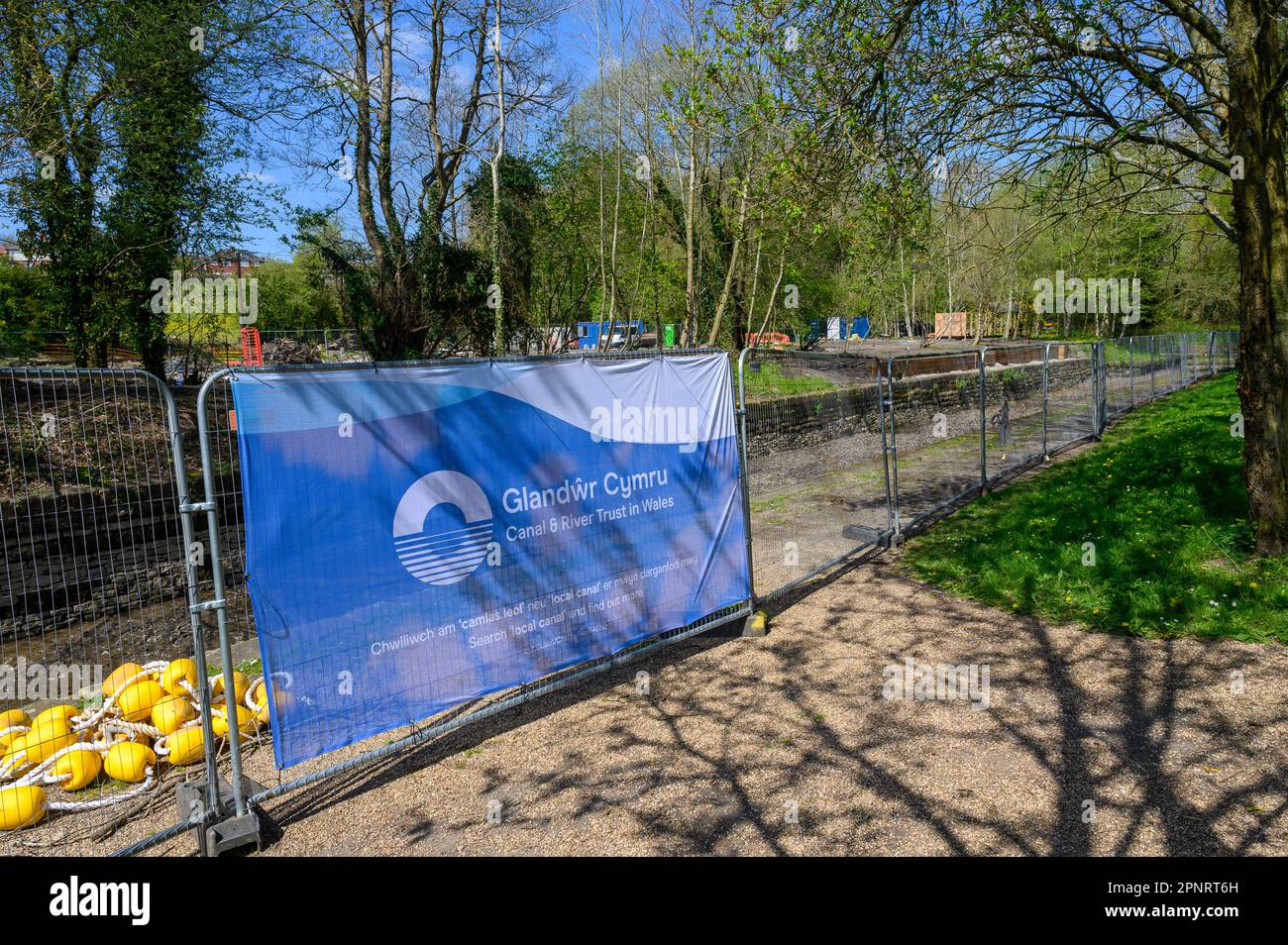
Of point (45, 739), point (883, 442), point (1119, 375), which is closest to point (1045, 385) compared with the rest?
point (883, 442)

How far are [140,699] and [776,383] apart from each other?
7.34 meters

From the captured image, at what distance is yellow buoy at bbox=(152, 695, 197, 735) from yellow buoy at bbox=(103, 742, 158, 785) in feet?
0.68

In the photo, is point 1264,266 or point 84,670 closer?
point 84,670

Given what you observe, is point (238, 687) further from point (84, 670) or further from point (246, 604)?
point (84, 670)

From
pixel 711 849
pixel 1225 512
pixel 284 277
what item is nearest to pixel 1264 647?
pixel 1225 512

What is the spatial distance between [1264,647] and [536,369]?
19.0ft

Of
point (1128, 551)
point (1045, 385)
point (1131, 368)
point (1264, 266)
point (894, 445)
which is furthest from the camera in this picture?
point (1131, 368)

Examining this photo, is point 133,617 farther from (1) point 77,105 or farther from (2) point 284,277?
(2) point 284,277

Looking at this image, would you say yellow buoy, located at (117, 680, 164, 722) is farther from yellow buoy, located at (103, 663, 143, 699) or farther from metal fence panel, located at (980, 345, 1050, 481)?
metal fence panel, located at (980, 345, 1050, 481)

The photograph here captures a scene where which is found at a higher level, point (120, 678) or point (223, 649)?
point (223, 649)

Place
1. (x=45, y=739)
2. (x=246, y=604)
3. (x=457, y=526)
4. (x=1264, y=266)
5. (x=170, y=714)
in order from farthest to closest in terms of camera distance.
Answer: (x=1264, y=266), (x=246, y=604), (x=170, y=714), (x=45, y=739), (x=457, y=526)

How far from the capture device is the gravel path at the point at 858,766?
410cm

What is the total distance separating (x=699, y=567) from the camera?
688 cm

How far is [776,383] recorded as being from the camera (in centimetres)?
1009
